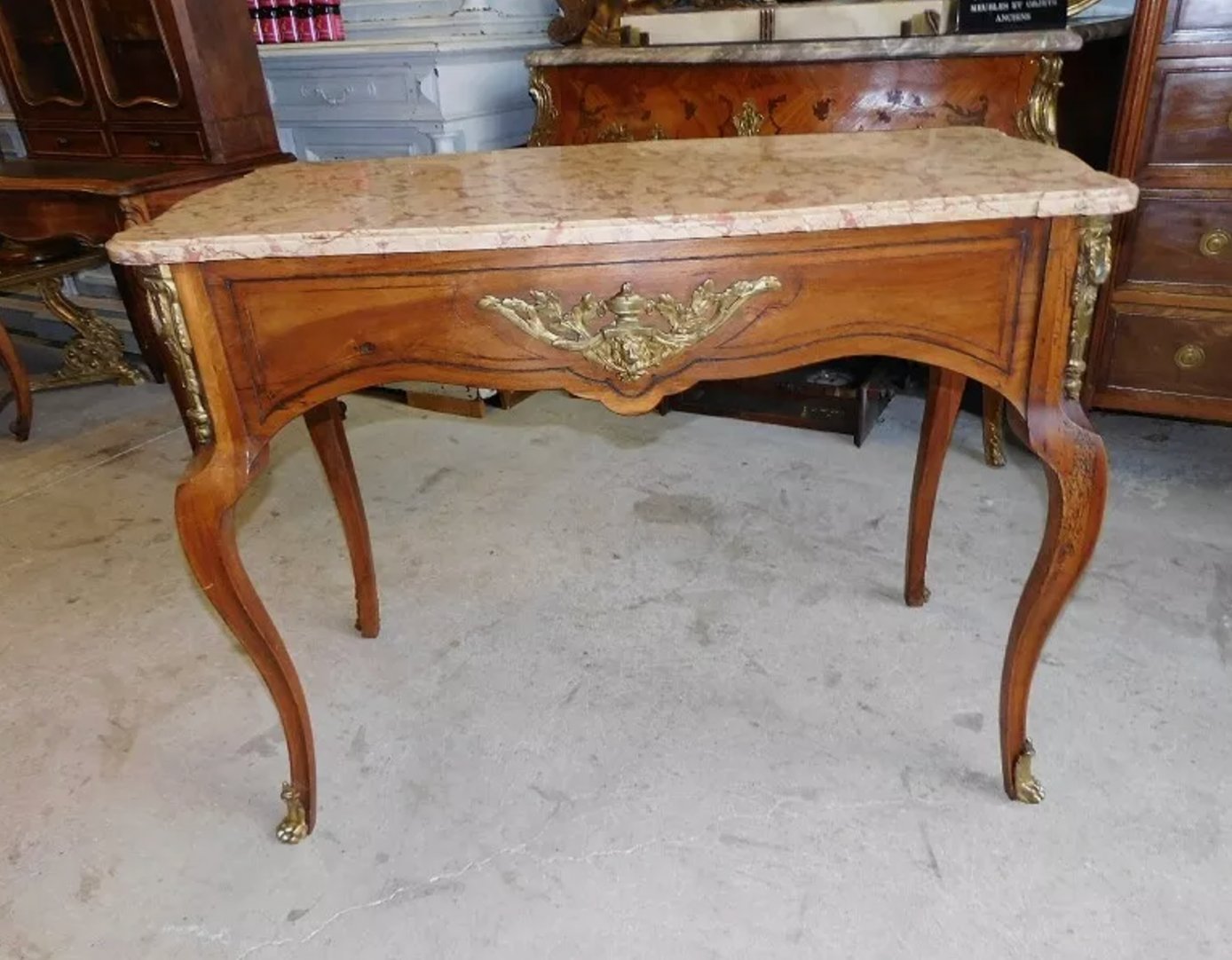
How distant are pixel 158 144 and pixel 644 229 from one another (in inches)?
82.2

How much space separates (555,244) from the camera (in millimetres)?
941

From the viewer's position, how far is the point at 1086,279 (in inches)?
38.2

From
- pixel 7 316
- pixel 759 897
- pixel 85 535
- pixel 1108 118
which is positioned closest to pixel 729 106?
pixel 1108 118

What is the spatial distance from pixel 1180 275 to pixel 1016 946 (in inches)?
55.0

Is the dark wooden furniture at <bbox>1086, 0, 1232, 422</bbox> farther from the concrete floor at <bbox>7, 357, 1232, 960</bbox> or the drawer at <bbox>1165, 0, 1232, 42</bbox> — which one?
the concrete floor at <bbox>7, 357, 1232, 960</bbox>

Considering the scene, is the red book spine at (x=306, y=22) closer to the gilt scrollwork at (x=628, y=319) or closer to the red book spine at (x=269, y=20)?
the red book spine at (x=269, y=20)

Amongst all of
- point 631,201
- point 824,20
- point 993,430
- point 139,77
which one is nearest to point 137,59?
point 139,77

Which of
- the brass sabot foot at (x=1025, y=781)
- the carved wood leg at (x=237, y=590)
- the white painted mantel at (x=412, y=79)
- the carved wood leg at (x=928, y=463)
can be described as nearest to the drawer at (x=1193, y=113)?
the carved wood leg at (x=928, y=463)

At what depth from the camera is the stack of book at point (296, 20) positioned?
257cm

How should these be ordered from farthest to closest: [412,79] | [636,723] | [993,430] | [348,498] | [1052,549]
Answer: [412,79], [993,430], [348,498], [636,723], [1052,549]

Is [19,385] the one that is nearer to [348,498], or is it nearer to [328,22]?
[328,22]

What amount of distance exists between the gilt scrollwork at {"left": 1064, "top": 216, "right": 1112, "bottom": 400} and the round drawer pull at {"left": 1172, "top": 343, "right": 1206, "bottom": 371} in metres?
1.09

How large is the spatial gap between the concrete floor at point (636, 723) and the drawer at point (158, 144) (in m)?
0.92

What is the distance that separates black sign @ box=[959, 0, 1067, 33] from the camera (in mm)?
1808
